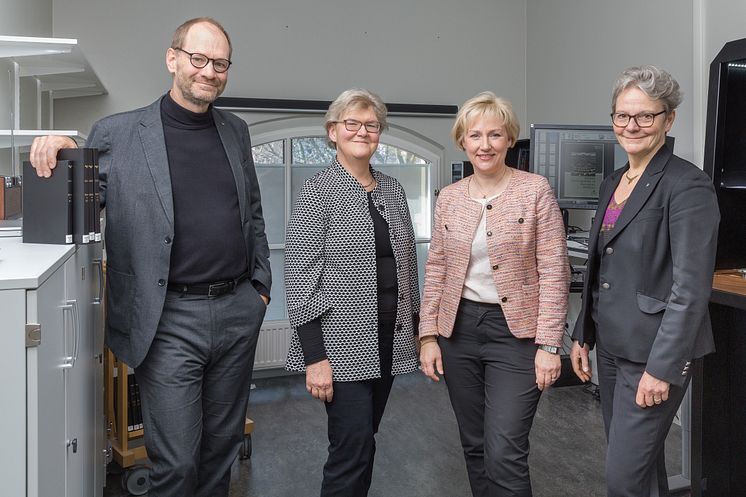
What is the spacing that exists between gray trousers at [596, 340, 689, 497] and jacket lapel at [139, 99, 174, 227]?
52.5 inches

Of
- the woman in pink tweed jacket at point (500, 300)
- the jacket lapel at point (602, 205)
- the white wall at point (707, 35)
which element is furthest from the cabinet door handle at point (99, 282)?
the white wall at point (707, 35)

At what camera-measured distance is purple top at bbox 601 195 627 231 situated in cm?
180

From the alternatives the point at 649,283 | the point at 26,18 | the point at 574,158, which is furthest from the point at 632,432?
the point at 26,18

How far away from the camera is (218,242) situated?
191 centimetres

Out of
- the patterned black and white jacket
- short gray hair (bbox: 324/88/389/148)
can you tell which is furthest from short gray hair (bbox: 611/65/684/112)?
the patterned black and white jacket

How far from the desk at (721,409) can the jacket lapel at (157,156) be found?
2.02m

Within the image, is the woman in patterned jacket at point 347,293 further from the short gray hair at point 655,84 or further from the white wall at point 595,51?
the white wall at point 595,51

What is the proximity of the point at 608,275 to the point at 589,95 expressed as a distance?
2919 mm

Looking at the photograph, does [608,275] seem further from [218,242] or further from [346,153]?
[218,242]

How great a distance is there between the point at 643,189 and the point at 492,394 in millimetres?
714

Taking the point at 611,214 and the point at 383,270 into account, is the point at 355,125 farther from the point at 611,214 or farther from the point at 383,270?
the point at 611,214

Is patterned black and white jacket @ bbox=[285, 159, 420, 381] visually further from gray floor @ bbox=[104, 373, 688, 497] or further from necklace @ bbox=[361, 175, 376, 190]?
gray floor @ bbox=[104, 373, 688, 497]

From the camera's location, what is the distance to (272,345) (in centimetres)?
455

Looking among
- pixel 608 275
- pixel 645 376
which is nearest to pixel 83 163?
pixel 608 275
